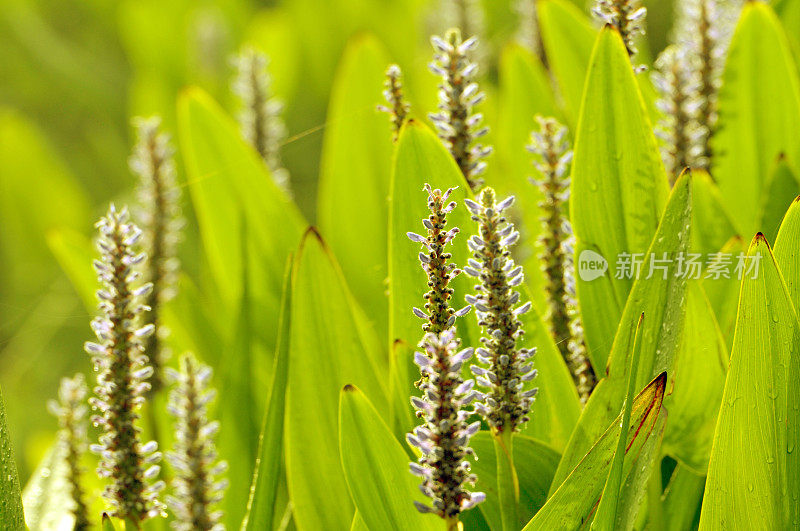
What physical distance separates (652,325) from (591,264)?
0.23ft

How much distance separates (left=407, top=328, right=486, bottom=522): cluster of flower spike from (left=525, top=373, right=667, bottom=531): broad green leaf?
0.14ft

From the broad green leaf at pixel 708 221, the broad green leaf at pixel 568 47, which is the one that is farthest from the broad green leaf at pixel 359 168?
the broad green leaf at pixel 708 221

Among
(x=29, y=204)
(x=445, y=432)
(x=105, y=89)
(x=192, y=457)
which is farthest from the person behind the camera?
(x=105, y=89)

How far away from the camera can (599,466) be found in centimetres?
28

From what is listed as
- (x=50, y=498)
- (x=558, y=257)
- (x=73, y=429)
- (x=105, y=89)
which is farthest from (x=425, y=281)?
(x=105, y=89)

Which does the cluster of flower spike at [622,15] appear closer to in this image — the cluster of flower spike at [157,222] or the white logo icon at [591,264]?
the white logo icon at [591,264]

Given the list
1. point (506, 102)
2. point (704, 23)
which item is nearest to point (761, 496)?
point (704, 23)

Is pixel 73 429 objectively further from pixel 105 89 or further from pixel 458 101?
pixel 105 89

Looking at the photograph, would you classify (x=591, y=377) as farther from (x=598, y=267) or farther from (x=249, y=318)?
(x=249, y=318)

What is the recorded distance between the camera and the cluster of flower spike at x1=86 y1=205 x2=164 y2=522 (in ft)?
1.03

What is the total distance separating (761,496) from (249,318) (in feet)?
0.96

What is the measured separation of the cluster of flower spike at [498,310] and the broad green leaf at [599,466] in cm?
3

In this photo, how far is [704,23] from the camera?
1.40 ft

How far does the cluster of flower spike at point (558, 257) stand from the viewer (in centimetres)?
37
